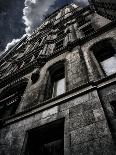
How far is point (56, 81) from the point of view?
1122 centimetres

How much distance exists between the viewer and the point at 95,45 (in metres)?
11.4

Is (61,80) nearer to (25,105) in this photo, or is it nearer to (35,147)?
(25,105)

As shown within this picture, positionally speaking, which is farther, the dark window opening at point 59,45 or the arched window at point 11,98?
the dark window opening at point 59,45

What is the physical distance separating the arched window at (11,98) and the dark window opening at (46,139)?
3.84m

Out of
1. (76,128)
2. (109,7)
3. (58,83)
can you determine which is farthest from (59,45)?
(76,128)

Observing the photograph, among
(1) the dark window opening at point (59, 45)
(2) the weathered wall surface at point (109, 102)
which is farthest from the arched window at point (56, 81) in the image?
(1) the dark window opening at point (59, 45)

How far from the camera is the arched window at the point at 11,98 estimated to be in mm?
11148

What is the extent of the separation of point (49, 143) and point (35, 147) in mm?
540

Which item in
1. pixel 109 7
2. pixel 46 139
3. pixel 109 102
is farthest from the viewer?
pixel 109 7

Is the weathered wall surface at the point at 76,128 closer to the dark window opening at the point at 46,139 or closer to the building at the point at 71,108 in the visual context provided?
the building at the point at 71,108

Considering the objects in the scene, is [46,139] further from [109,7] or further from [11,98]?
[109,7]

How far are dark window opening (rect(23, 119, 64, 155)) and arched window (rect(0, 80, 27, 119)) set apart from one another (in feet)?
12.6

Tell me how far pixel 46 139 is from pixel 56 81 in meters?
4.58

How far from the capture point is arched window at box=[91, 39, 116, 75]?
30.6 feet
